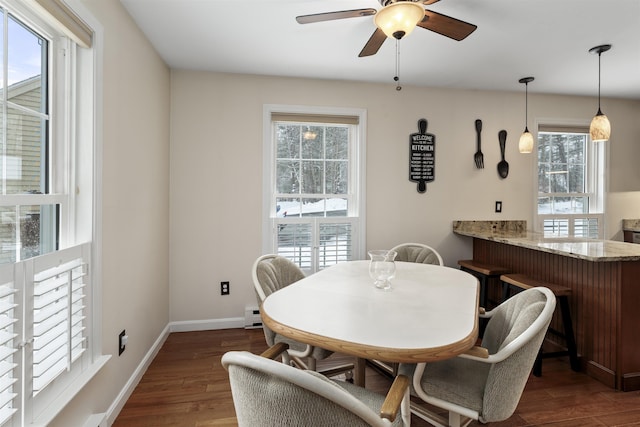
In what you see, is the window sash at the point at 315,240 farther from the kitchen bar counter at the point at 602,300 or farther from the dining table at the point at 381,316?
the kitchen bar counter at the point at 602,300

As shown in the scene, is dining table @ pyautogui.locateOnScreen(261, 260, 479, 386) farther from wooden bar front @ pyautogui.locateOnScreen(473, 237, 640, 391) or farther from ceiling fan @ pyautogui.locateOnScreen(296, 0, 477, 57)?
ceiling fan @ pyautogui.locateOnScreen(296, 0, 477, 57)

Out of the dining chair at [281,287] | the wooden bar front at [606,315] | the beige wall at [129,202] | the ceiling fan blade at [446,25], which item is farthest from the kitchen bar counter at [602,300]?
the beige wall at [129,202]

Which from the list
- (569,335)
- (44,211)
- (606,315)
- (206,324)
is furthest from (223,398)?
(606,315)

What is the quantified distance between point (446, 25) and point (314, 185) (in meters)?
1.87

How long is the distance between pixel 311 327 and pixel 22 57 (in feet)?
5.05

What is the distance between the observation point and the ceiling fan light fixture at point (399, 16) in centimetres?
147

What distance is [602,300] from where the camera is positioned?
2289 millimetres

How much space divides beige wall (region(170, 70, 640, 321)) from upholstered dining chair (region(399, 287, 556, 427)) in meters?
1.92

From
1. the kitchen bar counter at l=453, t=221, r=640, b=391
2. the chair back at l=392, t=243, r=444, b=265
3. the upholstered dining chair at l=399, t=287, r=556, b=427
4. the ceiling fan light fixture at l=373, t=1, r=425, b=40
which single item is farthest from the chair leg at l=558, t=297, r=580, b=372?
the ceiling fan light fixture at l=373, t=1, r=425, b=40

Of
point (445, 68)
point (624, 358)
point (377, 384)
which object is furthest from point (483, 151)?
point (377, 384)

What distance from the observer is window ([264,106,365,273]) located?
3242 mm

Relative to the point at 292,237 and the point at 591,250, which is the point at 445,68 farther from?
the point at 292,237

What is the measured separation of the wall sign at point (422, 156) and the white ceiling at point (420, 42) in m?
0.51

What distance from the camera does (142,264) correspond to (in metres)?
2.37
